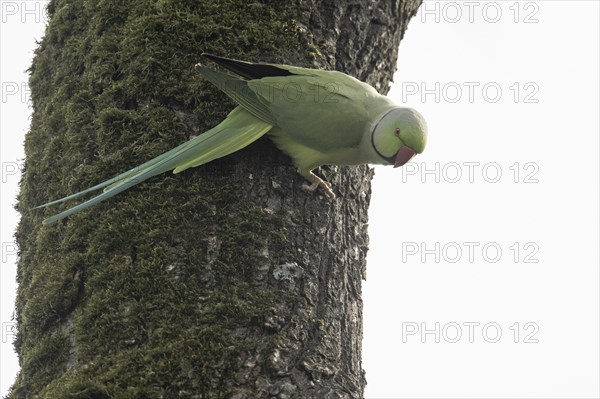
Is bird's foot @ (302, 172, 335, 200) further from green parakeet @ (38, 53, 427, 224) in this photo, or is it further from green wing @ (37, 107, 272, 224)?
green wing @ (37, 107, 272, 224)

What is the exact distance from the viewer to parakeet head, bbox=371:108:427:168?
12.4ft

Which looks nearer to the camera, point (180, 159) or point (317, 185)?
point (180, 159)

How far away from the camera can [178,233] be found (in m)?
3.11

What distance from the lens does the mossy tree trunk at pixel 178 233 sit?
2.94m

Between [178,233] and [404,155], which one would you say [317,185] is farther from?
[178,233]

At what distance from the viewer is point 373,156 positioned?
3.80 m

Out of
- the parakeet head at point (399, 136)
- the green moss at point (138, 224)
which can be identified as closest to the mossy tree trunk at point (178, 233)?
the green moss at point (138, 224)

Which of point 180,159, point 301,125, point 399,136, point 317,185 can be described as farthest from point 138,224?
point 399,136

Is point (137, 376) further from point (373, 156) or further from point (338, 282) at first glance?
point (373, 156)

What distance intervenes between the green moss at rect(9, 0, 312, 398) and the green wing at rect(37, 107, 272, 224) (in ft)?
0.20

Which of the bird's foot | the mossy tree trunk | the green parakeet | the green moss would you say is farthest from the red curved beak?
the green moss

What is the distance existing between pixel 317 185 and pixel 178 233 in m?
0.73

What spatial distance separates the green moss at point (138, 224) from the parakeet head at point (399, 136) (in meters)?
0.54

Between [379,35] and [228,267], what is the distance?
165 cm
